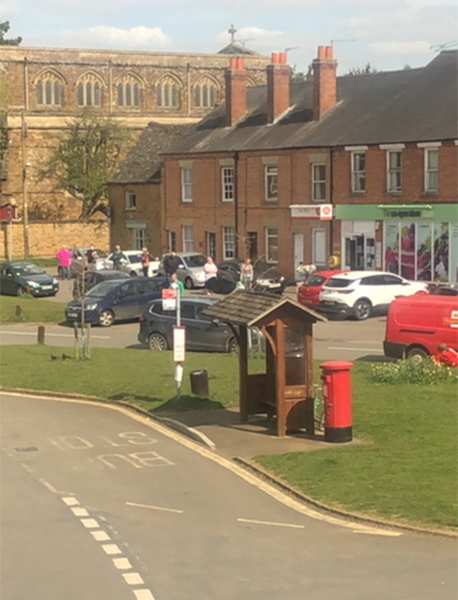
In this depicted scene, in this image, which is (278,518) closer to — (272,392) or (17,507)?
(17,507)

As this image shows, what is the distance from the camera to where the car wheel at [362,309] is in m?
39.5

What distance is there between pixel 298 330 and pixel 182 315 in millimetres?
13455

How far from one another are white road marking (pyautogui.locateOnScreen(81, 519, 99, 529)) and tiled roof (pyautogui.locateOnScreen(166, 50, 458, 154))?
32.4m

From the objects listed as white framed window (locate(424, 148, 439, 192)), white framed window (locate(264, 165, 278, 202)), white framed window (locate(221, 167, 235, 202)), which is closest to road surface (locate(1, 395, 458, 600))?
white framed window (locate(424, 148, 439, 192))

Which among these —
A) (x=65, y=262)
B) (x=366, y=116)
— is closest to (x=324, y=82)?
(x=366, y=116)

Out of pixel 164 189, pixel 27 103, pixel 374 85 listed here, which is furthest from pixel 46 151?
→ pixel 374 85

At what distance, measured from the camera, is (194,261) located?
52.3m

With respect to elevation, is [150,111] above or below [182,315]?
above

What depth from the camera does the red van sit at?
2678 cm

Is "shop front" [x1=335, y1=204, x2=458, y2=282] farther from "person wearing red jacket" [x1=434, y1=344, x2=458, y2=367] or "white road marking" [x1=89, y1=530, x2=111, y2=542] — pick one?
"white road marking" [x1=89, y1=530, x2=111, y2=542]

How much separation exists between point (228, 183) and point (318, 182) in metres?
6.77

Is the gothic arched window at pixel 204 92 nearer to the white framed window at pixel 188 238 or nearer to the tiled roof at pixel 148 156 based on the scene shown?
the tiled roof at pixel 148 156

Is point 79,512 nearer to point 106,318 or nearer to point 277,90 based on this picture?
point 106,318

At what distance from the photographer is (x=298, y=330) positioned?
1988 centimetres
